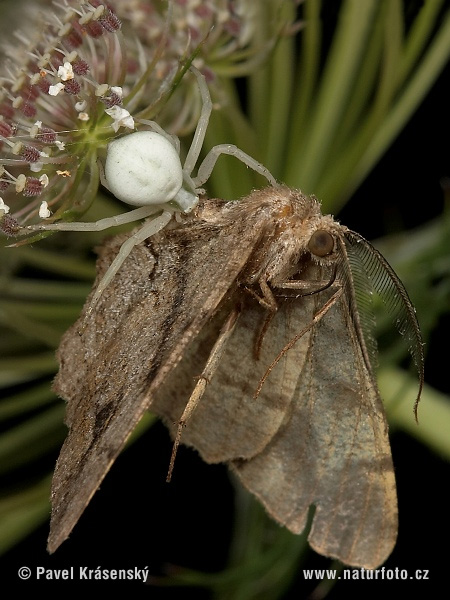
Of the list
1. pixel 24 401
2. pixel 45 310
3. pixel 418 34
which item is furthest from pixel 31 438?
pixel 418 34

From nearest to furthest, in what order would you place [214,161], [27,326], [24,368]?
[214,161] < [27,326] < [24,368]

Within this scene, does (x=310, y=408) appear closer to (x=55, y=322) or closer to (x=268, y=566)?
(x=268, y=566)

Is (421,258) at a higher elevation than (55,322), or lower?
higher

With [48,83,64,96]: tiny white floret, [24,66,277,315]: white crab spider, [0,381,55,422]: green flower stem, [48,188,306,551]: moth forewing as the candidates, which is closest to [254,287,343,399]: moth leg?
[48,188,306,551]: moth forewing

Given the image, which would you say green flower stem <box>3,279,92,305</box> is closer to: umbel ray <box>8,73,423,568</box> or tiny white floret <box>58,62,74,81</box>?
umbel ray <box>8,73,423,568</box>

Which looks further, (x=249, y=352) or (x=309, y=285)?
(x=249, y=352)

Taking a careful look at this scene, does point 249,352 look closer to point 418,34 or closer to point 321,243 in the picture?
point 321,243

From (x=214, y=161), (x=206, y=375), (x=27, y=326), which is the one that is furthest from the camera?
(x=27, y=326)

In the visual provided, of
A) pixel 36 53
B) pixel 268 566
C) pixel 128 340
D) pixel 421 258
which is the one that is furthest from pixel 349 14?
pixel 268 566
